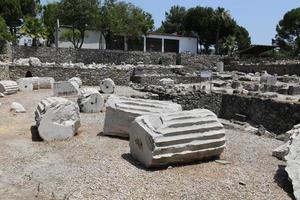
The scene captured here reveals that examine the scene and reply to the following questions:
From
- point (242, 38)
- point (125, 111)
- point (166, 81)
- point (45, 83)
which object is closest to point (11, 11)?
point (166, 81)

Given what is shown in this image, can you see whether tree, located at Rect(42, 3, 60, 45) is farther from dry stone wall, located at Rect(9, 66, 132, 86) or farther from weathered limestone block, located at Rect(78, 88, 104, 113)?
weathered limestone block, located at Rect(78, 88, 104, 113)

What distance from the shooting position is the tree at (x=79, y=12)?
130 ft

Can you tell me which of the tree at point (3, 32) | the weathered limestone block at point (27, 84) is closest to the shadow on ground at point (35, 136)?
the weathered limestone block at point (27, 84)

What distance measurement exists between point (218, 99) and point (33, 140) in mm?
14453

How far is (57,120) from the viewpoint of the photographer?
9531 mm

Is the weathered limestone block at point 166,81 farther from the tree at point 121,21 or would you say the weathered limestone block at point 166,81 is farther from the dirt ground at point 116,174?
the dirt ground at point 116,174

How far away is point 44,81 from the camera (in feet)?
71.6

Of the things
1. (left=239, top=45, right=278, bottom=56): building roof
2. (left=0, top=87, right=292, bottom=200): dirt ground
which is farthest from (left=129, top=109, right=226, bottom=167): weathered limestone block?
(left=239, top=45, right=278, bottom=56): building roof

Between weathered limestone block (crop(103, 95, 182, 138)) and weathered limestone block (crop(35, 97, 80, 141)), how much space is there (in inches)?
30.3

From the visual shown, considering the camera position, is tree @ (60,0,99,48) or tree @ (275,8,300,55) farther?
tree @ (275,8,300,55)

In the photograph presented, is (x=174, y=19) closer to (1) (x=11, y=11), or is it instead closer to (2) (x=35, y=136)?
(1) (x=11, y=11)

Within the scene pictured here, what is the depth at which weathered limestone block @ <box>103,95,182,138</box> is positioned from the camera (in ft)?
31.1

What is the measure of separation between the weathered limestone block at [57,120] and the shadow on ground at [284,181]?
4436 mm

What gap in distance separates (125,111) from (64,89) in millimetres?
9092
